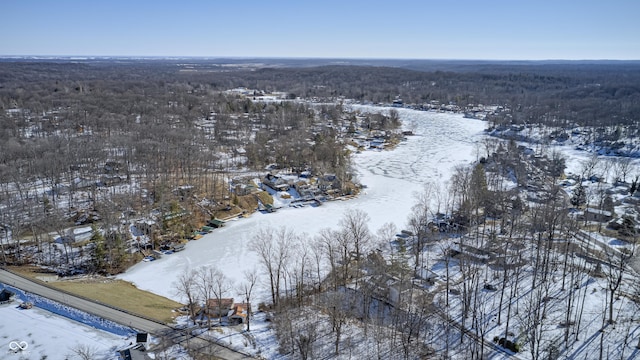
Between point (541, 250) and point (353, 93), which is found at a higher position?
point (353, 93)

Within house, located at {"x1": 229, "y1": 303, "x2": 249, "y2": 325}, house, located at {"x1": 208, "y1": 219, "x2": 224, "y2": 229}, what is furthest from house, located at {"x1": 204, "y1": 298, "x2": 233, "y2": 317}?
house, located at {"x1": 208, "y1": 219, "x2": 224, "y2": 229}

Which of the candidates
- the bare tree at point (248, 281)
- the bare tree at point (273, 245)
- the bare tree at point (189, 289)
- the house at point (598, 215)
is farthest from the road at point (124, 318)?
the house at point (598, 215)

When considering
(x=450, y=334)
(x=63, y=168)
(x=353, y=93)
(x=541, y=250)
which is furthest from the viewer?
(x=353, y=93)

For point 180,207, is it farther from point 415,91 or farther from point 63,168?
point 415,91

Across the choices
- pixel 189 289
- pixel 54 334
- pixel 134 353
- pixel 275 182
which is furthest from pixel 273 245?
pixel 54 334

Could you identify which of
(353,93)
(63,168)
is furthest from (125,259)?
(353,93)

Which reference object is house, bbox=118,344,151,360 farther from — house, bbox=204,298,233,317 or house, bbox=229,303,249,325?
house, bbox=229,303,249,325

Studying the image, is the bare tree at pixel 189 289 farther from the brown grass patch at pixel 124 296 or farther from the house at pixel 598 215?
the house at pixel 598 215
